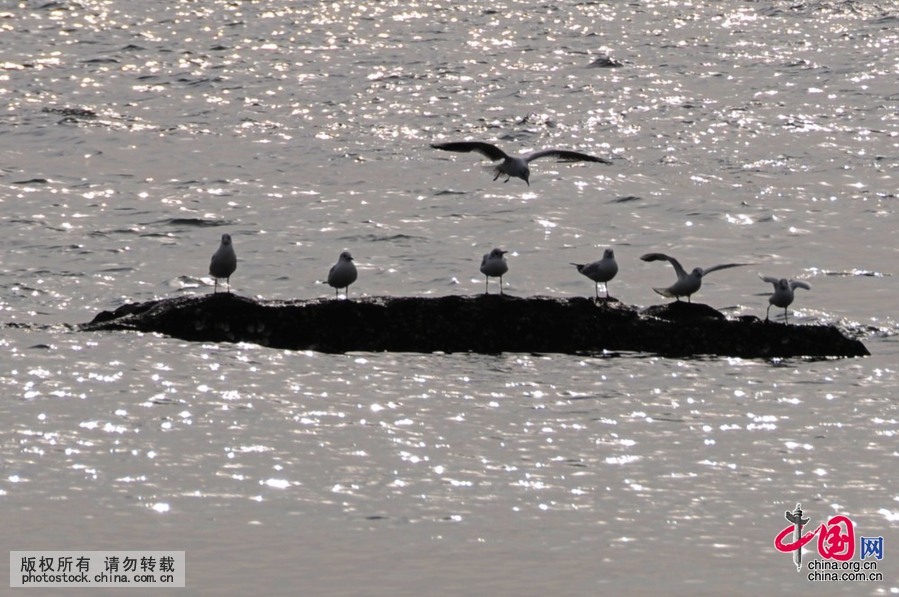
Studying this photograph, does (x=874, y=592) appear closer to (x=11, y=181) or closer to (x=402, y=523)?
(x=402, y=523)

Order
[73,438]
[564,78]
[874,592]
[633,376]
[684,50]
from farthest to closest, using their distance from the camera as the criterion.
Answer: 1. [684,50]
2. [564,78]
3. [633,376]
4. [73,438]
5. [874,592]

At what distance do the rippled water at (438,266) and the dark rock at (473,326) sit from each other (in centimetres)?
26

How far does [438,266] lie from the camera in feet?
96.5

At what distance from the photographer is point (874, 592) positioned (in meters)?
13.0

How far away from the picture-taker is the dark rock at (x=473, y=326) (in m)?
20.5

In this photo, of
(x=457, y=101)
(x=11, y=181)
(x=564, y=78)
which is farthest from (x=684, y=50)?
(x=11, y=181)

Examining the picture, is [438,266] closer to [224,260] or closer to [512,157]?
[512,157]

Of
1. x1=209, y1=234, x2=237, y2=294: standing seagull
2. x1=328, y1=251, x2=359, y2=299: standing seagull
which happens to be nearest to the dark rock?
x1=328, y1=251, x2=359, y2=299: standing seagull

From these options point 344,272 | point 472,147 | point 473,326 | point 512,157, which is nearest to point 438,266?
point 512,157

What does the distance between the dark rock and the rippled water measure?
0.86ft

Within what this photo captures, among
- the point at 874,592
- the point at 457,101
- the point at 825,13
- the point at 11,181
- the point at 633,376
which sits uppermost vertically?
the point at 825,13

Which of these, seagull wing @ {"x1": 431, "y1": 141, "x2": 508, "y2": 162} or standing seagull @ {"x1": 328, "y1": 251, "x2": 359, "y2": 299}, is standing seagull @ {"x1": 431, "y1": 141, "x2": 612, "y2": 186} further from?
standing seagull @ {"x1": 328, "y1": 251, "x2": 359, "y2": 299}

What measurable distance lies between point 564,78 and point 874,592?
127ft

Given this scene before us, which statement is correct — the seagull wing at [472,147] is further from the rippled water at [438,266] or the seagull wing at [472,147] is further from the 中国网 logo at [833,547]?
the 中国网 logo at [833,547]
